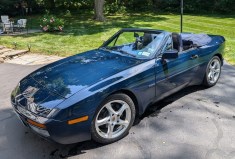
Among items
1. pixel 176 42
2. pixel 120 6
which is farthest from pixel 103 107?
pixel 120 6

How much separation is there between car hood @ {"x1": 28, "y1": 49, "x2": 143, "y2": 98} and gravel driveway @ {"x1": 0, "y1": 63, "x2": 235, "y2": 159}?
0.73 metres

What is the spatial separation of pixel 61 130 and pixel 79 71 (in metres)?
1.00

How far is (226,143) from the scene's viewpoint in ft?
10.8

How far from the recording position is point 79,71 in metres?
3.60

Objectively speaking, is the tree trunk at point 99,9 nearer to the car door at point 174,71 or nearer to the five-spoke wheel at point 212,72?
the five-spoke wheel at point 212,72

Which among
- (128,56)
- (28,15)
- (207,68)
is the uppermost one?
(28,15)

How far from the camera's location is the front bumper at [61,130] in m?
2.83

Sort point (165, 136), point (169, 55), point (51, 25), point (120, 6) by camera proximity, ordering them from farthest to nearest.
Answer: point (120, 6) → point (51, 25) → point (169, 55) → point (165, 136)

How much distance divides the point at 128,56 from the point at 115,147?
4.55ft

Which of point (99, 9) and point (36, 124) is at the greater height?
point (99, 9)

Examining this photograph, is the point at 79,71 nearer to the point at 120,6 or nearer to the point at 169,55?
the point at 169,55

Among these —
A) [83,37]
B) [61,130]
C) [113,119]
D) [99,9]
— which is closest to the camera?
[61,130]

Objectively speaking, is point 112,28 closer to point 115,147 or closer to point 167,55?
point 167,55

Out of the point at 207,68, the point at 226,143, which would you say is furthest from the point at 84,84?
the point at 207,68
